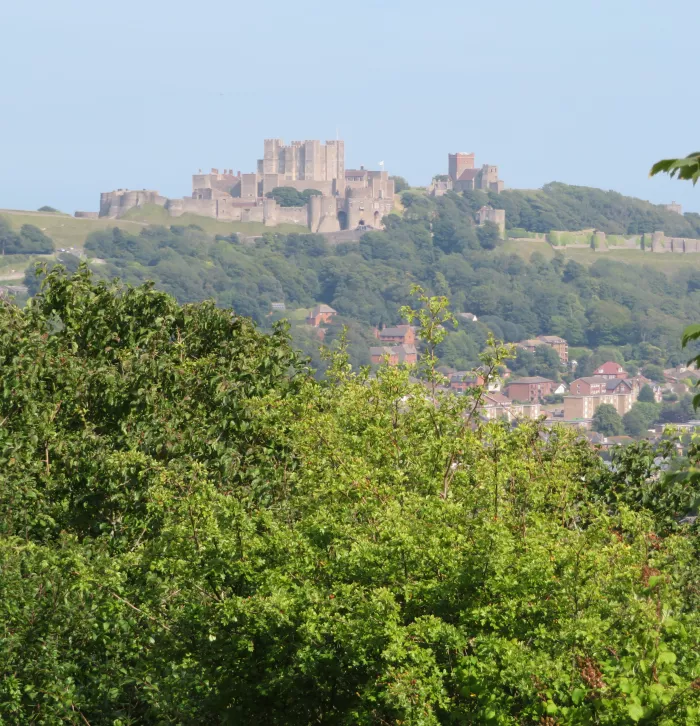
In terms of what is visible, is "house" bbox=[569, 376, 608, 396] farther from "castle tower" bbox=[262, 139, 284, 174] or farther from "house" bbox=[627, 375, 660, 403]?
"castle tower" bbox=[262, 139, 284, 174]

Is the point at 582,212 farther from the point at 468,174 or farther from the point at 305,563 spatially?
the point at 305,563

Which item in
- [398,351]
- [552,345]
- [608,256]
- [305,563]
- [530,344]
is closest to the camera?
A: [305,563]

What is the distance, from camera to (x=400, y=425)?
9297mm

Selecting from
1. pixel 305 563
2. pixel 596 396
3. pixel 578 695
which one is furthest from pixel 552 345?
pixel 578 695

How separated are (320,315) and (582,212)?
6002 centimetres

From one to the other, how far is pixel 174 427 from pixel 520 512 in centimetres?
390

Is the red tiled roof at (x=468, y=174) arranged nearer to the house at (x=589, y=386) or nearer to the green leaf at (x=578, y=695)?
the house at (x=589, y=386)

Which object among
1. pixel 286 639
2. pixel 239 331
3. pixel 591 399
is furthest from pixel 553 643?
pixel 591 399

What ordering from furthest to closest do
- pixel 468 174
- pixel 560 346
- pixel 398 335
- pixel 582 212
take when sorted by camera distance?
1. pixel 468 174
2. pixel 582 212
3. pixel 560 346
4. pixel 398 335

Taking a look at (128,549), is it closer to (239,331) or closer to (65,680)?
(65,680)

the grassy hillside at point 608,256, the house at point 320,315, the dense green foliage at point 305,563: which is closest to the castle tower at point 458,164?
the grassy hillside at point 608,256

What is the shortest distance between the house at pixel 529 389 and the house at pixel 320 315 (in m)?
21.5

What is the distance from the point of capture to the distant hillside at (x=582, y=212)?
175m

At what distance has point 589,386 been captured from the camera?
117 m
